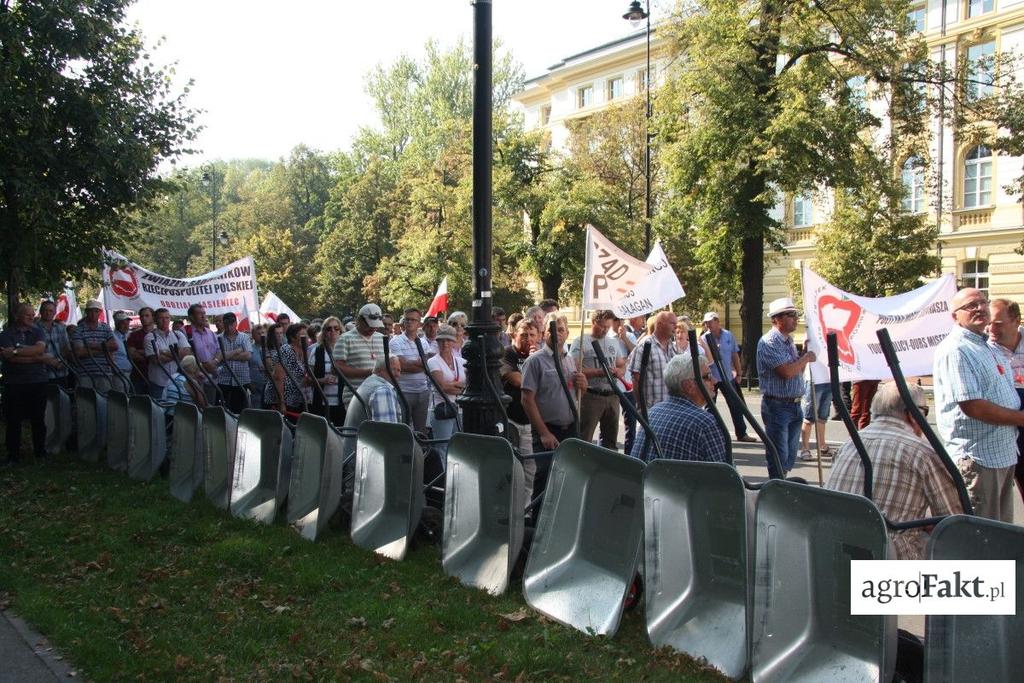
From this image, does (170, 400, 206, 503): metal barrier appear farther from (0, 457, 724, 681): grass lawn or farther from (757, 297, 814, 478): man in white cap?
(757, 297, 814, 478): man in white cap

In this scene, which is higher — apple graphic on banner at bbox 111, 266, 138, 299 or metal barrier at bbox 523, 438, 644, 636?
apple graphic on banner at bbox 111, 266, 138, 299

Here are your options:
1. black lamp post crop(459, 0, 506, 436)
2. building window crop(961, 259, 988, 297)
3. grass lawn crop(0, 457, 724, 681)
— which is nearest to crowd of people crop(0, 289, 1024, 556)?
black lamp post crop(459, 0, 506, 436)

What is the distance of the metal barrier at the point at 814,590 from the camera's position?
149 inches

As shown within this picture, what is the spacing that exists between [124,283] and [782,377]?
10.9m

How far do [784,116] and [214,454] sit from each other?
1893 centimetres

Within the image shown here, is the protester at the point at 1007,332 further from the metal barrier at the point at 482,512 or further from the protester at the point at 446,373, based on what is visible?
the protester at the point at 446,373

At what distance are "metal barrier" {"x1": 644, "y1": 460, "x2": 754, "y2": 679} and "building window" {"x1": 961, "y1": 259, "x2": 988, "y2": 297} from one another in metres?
37.0

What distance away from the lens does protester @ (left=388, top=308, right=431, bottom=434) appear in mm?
9664

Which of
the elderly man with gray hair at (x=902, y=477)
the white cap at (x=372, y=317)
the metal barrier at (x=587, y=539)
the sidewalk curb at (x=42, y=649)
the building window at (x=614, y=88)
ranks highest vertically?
the building window at (x=614, y=88)

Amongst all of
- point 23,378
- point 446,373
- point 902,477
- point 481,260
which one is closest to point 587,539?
point 902,477

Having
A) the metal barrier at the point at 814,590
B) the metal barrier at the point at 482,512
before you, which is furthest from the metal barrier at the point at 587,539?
the metal barrier at the point at 814,590

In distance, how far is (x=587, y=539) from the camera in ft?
17.9

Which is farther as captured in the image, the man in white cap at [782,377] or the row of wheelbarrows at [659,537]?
the man in white cap at [782,377]

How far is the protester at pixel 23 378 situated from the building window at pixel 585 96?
5676cm
